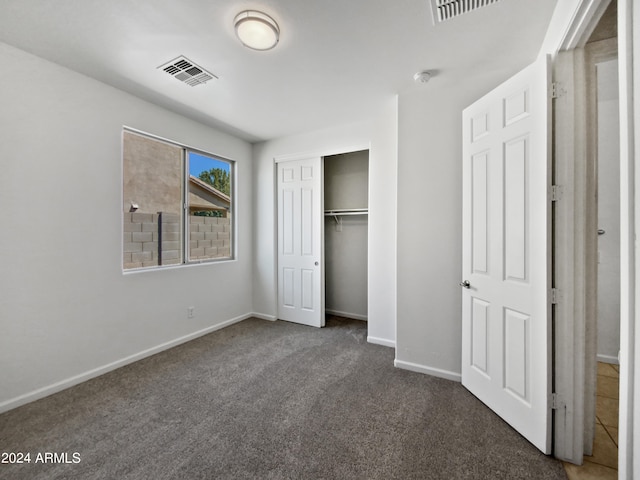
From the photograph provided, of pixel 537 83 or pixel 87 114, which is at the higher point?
pixel 87 114

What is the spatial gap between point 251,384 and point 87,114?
278 centimetres

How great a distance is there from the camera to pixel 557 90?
1.59m

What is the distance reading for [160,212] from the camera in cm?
314

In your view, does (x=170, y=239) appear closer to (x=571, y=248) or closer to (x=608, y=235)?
(x=571, y=248)

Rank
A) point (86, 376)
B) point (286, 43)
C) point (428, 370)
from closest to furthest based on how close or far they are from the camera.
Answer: point (286, 43) → point (86, 376) → point (428, 370)

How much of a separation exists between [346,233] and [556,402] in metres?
3.06

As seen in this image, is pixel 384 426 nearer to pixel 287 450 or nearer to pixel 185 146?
pixel 287 450

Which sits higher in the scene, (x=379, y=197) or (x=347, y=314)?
(x=379, y=197)

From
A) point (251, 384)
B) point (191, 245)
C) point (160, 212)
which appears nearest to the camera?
point (251, 384)

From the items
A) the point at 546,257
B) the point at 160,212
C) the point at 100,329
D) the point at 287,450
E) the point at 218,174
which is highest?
the point at 218,174

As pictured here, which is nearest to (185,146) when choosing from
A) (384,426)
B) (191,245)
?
(191,245)

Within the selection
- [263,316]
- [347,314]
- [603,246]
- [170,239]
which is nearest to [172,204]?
[170,239]

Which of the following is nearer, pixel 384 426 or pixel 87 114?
pixel 384 426

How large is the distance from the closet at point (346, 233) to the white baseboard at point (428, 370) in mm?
1526
